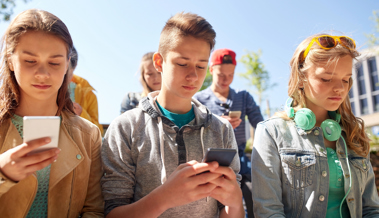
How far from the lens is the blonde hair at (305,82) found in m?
2.49

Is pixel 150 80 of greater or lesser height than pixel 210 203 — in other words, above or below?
above

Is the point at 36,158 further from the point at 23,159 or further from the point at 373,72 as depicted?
the point at 373,72

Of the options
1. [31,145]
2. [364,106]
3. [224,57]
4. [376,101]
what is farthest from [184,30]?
[364,106]

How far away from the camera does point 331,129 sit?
2490mm

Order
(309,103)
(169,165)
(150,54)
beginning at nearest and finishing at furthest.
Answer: (169,165) < (309,103) < (150,54)

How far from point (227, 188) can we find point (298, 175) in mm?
817

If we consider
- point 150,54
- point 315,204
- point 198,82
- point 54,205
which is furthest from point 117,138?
point 150,54

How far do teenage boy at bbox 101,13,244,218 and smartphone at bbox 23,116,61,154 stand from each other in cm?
69

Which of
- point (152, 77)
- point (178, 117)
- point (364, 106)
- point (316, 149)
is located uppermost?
point (152, 77)

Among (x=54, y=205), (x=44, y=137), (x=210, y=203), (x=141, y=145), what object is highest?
(x=44, y=137)

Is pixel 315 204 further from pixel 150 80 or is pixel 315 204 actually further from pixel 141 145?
pixel 150 80

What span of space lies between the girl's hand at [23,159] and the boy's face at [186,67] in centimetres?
102

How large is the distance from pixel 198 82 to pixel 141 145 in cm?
64

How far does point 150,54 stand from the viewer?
465 cm
